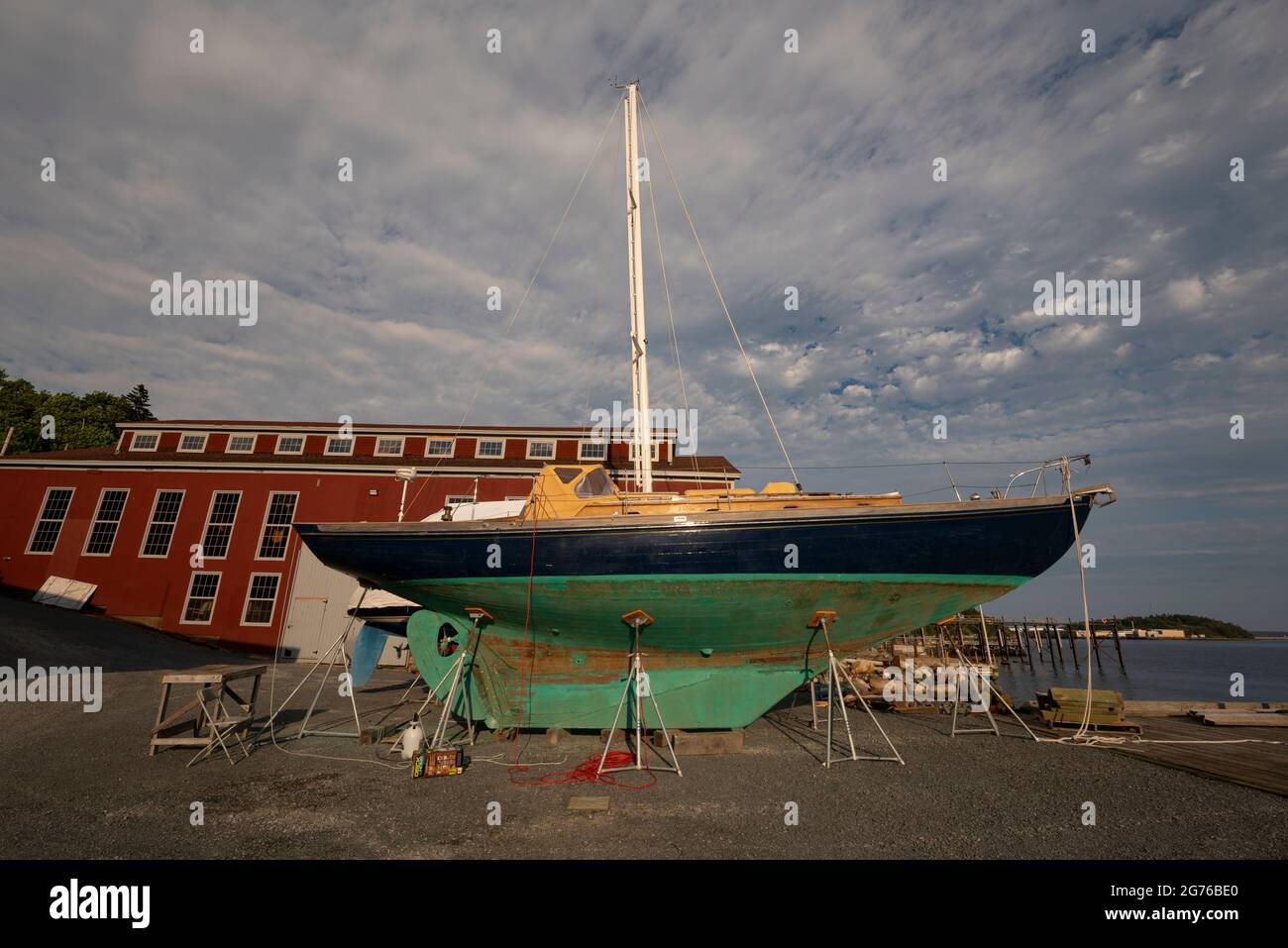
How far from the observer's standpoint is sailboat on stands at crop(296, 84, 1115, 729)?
8.06 metres

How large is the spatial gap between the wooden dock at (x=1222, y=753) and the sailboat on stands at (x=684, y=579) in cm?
296

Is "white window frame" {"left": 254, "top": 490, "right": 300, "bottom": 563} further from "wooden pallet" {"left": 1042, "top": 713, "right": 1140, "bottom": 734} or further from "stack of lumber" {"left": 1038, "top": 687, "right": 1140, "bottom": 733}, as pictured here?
"wooden pallet" {"left": 1042, "top": 713, "right": 1140, "bottom": 734}

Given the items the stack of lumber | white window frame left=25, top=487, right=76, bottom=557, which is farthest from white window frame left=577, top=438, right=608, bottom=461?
white window frame left=25, top=487, right=76, bottom=557

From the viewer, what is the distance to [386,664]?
851 inches

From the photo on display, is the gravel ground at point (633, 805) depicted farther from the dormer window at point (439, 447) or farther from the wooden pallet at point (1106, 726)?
the dormer window at point (439, 447)

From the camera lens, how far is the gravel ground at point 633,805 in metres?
4.80

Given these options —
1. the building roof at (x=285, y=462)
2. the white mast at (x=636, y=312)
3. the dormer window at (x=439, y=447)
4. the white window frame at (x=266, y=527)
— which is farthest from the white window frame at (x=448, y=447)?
the white mast at (x=636, y=312)

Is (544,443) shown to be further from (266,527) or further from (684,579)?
(684,579)

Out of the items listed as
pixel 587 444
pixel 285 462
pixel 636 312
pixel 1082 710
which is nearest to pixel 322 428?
pixel 285 462

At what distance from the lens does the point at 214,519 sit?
2350cm

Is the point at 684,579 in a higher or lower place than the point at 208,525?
lower

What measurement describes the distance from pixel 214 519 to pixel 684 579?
986 inches

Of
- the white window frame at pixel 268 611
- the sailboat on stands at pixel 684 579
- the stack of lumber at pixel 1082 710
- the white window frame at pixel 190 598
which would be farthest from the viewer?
the white window frame at pixel 190 598
